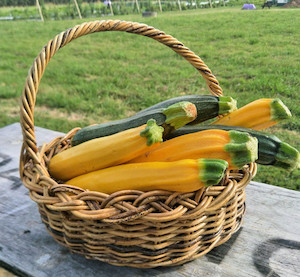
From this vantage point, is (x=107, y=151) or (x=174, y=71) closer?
(x=107, y=151)

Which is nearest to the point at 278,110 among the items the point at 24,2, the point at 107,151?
the point at 107,151

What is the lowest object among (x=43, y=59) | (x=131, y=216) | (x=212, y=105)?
(x=131, y=216)

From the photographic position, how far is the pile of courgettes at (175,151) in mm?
768

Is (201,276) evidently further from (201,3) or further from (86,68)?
(86,68)

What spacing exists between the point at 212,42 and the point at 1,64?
113 inches

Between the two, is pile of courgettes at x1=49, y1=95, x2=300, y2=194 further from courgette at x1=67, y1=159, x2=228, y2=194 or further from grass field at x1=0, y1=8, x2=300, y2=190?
grass field at x1=0, y1=8, x2=300, y2=190

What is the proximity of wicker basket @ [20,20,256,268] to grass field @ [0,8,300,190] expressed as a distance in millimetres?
1061

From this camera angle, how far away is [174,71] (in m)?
3.29

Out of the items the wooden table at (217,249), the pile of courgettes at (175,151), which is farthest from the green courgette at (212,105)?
the wooden table at (217,249)

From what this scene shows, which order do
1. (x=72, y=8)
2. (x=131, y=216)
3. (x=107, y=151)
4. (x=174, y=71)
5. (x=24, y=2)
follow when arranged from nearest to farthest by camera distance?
(x=131, y=216) → (x=107, y=151) → (x=174, y=71) → (x=72, y=8) → (x=24, y=2)

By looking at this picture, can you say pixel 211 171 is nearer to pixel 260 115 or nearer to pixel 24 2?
pixel 260 115

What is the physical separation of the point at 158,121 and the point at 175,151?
0.09 m

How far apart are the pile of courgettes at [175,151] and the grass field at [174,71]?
97 centimetres

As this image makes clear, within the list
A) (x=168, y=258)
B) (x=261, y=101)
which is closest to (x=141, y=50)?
(x=261, y=101)
